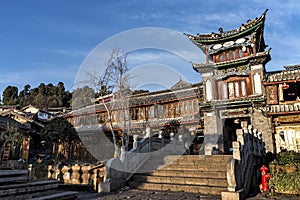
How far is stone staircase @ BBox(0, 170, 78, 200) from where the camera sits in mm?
5152

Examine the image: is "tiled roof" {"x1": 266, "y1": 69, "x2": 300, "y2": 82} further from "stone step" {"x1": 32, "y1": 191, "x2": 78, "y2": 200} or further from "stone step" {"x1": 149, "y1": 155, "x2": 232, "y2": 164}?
"stone step" {"x1": 32, "y1": 191, "x2": 78, "y2": 200}

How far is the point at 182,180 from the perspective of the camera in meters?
8.23

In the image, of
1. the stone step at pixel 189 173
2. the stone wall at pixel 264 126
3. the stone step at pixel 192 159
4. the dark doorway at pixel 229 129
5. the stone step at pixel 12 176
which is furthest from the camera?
the dark doorway at pixel 229 129

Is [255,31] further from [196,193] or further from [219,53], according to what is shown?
[196,193]

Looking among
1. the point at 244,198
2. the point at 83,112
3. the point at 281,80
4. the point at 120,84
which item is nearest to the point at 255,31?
the point at 281,80

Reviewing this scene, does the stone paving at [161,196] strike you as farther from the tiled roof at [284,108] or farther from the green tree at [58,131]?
the green tree at [58,131]

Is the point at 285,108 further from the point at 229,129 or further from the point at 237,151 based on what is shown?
the point at 237,151

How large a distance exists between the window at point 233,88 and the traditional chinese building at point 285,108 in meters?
1.66

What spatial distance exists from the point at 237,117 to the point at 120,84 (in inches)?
363

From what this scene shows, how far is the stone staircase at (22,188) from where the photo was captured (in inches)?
203

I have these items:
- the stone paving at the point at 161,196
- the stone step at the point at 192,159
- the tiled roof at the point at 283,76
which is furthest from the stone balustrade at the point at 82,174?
the tiled roof at the point at 283,76

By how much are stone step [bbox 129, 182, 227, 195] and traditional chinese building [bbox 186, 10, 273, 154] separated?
9222mm

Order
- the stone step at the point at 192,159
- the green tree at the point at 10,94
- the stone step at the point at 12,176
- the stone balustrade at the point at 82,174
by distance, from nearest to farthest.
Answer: the stone step at the point at 12,176, the stone step at the point at 192,159, the stone balustrade at the point at 82,174, the green tree at the point at 10,94

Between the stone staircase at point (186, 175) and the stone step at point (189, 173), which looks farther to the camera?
the stone step at point (189, 173)
